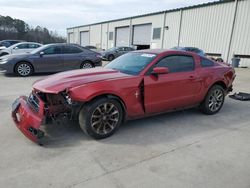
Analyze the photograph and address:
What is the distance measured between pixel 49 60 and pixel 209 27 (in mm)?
15946

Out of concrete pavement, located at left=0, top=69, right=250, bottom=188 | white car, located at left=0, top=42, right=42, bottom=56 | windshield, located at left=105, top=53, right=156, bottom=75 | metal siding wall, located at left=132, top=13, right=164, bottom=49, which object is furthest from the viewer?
metal siding wall, located at left=132, top=13, right=164, bottom=49

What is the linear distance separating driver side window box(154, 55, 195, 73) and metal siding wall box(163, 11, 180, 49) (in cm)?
2027

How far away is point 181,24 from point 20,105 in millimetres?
21991

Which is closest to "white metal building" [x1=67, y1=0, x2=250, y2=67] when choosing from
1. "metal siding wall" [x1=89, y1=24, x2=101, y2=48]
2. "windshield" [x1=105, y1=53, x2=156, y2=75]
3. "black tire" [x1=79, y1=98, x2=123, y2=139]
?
"metal siding wall" [x1=89, y1=24, x2=101, y2=48]

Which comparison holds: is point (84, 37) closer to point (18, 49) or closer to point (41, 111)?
point (18, 49)

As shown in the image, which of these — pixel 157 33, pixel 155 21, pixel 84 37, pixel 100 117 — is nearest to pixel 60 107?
pixel 100 117

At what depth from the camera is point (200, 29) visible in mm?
21469

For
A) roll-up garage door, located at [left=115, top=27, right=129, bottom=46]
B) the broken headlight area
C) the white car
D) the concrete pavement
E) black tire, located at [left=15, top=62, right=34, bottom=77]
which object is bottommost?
the concrete pavement

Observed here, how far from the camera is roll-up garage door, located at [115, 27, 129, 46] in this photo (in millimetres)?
32506

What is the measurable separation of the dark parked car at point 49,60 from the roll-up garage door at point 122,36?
73.0ft

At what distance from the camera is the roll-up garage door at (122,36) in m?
32.5

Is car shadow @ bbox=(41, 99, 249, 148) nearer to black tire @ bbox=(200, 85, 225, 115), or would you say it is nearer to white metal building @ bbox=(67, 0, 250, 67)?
black tire @ bbox=(200, 85, 225, 115)

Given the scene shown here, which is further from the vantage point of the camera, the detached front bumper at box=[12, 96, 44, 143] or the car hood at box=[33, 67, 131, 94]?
the car hood at box=[33, 67, 131, 94]

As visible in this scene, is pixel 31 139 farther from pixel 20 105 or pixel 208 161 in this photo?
pixel 208 161
